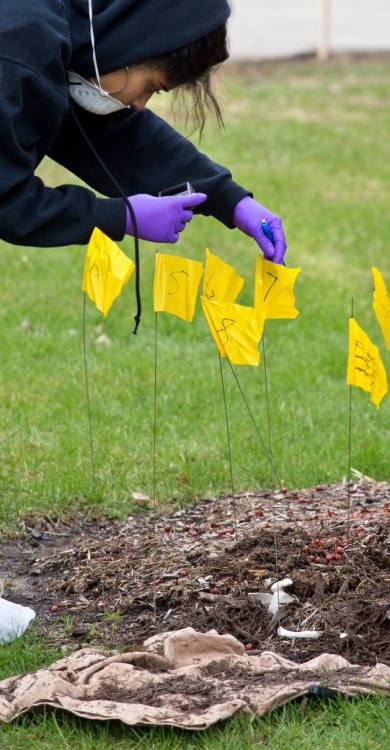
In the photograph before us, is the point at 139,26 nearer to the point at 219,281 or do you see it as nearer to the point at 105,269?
the point at 105,269

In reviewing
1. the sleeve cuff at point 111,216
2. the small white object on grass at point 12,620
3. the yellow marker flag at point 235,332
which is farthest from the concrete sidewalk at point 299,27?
the small white object on grass at point 12,620

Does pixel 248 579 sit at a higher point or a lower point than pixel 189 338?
lower

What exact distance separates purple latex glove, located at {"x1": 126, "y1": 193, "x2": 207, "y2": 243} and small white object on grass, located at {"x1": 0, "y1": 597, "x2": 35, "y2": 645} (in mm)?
1084

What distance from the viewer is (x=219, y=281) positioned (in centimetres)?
356

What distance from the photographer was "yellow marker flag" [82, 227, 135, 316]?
3.24 metres

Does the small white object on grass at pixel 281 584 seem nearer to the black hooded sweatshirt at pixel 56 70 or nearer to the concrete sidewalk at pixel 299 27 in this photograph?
the black hooded sweatshirt at pixel 56 70

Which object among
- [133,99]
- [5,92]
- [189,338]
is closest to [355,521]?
[133,99]

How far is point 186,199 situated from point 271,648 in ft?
3.99

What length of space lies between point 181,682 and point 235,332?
0.90 meters

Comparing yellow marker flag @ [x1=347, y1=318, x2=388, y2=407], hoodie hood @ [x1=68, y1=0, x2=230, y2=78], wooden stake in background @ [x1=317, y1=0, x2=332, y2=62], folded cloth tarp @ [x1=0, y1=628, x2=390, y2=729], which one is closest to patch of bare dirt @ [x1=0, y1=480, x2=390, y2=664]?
folded cloth tarp @ [x1=0, y1=628, x2=390, y2=729]

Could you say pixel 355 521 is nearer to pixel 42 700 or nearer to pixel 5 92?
pixel 42 700

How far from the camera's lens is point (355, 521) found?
402cm

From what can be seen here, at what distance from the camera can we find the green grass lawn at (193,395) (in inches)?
113

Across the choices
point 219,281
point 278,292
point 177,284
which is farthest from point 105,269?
point 278,292
